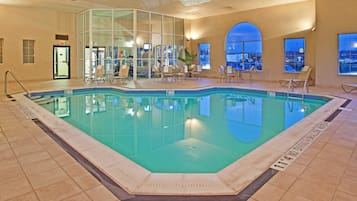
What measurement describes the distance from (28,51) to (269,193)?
45.2 ft

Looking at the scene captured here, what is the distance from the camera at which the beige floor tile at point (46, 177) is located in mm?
2607

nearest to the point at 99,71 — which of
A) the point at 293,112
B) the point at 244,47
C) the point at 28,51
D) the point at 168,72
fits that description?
the point at 168,72

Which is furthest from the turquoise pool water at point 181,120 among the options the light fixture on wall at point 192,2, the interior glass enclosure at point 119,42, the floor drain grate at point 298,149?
the light fixture on wall at point 192,2

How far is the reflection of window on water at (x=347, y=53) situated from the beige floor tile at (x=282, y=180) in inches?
352

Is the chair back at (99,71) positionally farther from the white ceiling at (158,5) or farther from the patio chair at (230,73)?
the patio chair at (230,73)

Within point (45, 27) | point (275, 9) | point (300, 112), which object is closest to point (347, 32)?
point (275, 9)

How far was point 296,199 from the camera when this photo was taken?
2.31 meters

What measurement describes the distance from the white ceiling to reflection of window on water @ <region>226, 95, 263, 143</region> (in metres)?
4.69

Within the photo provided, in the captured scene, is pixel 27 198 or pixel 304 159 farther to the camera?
pixel 304 159

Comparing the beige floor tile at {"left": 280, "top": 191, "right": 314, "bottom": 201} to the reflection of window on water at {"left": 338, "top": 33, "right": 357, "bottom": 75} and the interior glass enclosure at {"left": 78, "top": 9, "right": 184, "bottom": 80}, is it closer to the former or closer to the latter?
the reflection of window on water at {"left": 338, "top": 33, "right": 357, "bottom": 75}

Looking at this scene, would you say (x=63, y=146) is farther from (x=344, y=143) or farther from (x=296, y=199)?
(x=344, y=143)

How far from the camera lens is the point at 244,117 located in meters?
6.71

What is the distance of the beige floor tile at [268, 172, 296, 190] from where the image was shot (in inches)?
102

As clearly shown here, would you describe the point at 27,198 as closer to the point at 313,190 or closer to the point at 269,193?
the point at 269,193
